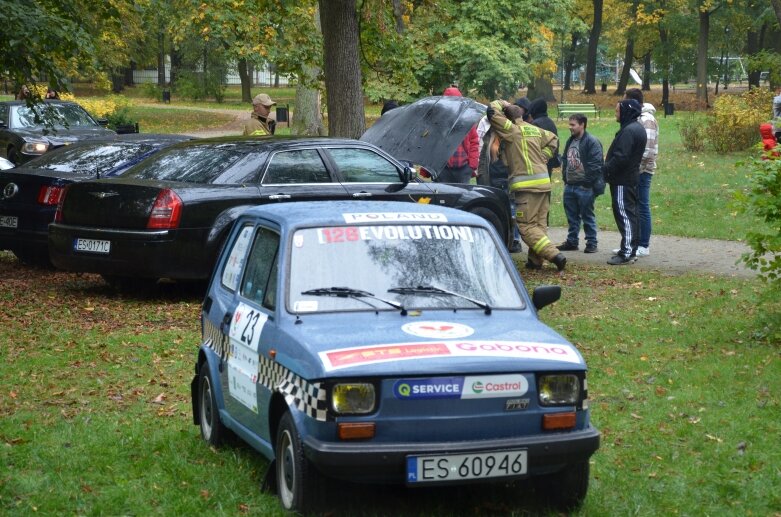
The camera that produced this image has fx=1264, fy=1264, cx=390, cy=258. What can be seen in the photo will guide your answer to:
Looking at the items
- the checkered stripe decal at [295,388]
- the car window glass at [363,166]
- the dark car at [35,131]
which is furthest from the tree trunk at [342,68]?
the checkered stripe decal at [295,388]

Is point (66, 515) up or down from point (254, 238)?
down

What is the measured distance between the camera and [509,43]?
152ft

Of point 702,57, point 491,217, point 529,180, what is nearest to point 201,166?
point 491,217

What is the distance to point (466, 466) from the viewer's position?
561 cm

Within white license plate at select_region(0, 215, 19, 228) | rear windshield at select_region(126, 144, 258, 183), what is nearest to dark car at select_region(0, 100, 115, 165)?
white license plate at select_region(0, 215, 19, 228)

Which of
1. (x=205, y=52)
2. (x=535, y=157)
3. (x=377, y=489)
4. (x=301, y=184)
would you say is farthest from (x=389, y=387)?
(x=205, y=52)

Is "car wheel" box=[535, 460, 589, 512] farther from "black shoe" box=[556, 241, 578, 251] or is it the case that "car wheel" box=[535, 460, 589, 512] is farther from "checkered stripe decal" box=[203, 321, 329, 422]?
"black shoe" box=[556, 241, 578, 251]

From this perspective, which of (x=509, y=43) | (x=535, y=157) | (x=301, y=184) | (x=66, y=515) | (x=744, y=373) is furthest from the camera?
(x=509, y=43)

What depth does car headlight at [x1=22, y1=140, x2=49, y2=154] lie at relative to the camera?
23.3 meters

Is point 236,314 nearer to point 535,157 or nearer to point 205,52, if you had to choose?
point 535,157

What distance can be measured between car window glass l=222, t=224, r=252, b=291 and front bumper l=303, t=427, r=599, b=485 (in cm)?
186

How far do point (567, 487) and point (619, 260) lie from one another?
9.40 m

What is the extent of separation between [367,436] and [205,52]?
2561 inches

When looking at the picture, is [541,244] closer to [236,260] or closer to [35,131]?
[236,260]
